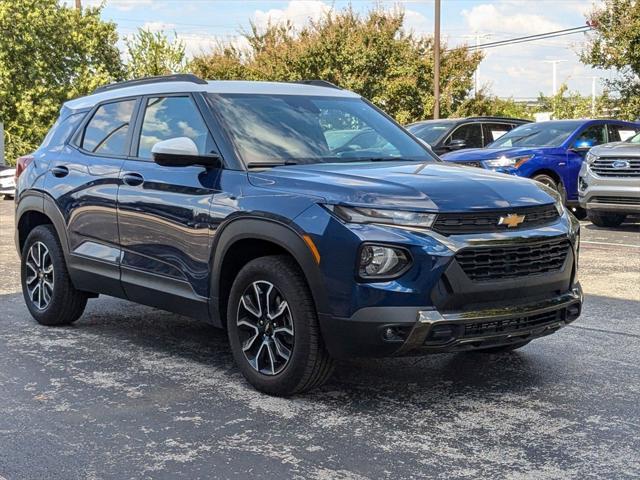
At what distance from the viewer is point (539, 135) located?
15.3 metres

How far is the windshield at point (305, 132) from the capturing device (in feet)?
17.2

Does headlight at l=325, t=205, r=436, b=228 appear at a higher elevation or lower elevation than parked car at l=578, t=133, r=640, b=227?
higher

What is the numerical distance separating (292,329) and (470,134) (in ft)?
42.5

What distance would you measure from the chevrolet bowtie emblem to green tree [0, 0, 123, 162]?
3277 centimetres

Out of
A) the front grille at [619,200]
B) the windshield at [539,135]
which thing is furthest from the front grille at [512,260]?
the windshield at [539,135]

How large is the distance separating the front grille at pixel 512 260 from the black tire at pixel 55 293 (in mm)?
3352

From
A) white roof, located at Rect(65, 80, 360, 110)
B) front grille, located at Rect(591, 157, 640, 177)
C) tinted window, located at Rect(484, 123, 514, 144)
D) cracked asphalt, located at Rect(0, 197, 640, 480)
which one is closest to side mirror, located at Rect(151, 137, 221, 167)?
white roof, located at Rect(65, 80, 360, 110)

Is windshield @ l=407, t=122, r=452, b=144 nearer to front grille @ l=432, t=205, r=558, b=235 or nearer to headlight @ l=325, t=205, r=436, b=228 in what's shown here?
front grille @ l=432, t=205, r=558, b=235

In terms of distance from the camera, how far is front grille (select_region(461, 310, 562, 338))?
439 cm

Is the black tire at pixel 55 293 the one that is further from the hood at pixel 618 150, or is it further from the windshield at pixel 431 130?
the windshield at pixel 431 130

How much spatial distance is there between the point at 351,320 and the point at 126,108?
106 inches

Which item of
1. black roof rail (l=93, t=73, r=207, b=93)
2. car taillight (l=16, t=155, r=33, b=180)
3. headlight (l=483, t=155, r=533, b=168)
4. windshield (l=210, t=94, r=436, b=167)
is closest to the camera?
windshield (l=210, t=94, r=436, b=167)

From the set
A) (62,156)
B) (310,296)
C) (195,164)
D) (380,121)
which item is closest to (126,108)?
(62,156)

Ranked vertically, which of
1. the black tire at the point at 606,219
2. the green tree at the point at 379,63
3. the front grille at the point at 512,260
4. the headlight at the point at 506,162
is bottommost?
the black tire at the point at 606,219
